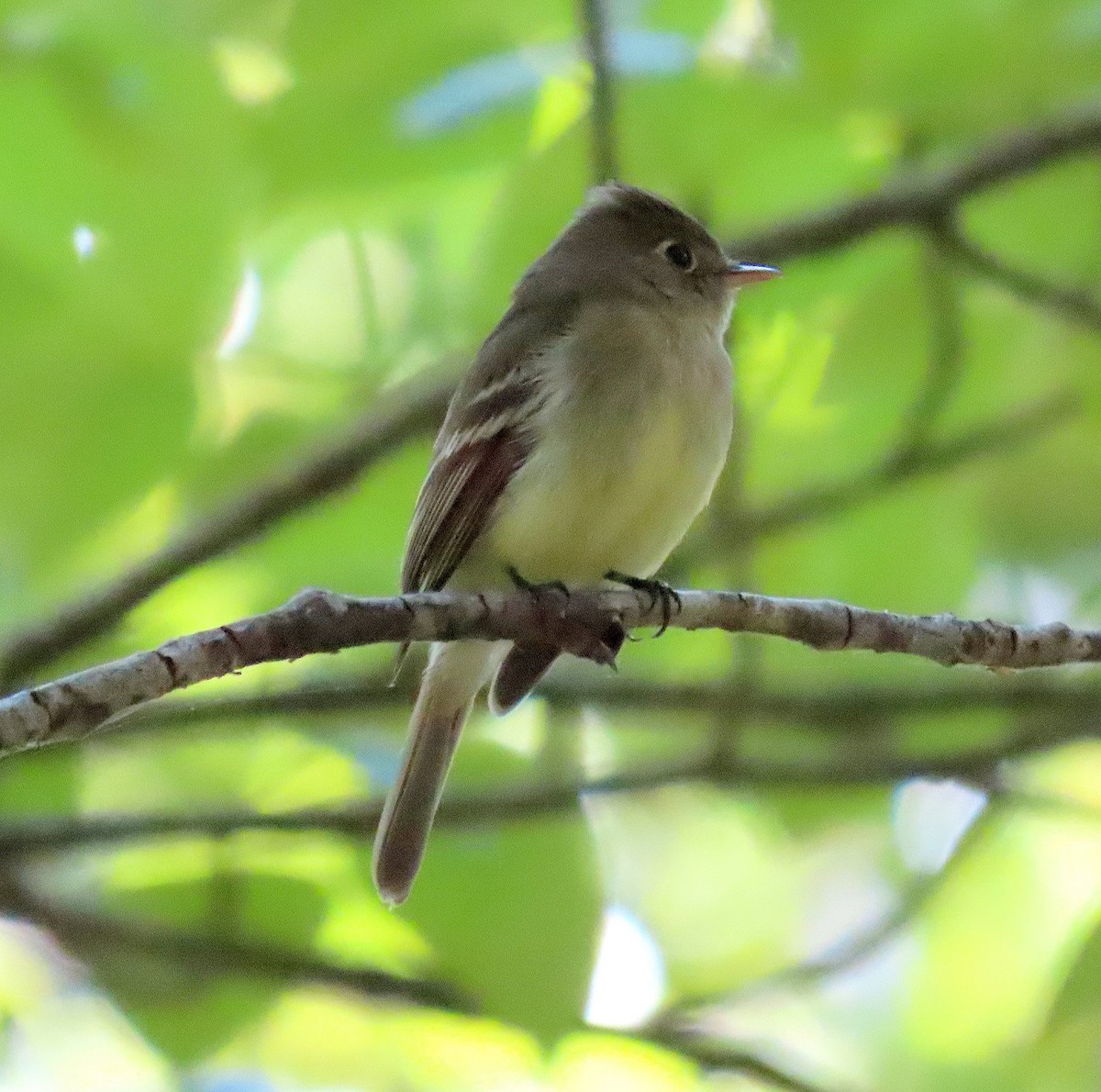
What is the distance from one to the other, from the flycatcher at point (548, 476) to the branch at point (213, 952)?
6.7 inches

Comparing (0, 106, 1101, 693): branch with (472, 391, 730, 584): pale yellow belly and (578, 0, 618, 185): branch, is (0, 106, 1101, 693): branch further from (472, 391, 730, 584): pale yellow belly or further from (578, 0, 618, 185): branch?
(472, 391, 730, 584): pale yellow belly

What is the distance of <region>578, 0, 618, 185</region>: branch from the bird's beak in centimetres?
56

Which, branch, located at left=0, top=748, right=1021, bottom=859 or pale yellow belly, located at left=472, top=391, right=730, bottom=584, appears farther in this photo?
pale yellow belly, located at left=472, top=391, right=730, bottom=584

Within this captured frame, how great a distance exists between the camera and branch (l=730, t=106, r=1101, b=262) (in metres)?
3.59

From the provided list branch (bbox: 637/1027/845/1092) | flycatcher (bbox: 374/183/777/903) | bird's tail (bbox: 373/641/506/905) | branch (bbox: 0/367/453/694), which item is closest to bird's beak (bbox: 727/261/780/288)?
flycatcher (bbox: 374/183/777/903)

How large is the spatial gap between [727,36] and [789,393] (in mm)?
795

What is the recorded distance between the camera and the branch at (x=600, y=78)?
318 cm

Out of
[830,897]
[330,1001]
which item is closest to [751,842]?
[830,897]

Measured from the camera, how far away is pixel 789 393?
3773 millimetres

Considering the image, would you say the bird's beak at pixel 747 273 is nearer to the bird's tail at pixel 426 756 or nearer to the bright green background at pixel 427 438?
the bright green background at pixel 427 438

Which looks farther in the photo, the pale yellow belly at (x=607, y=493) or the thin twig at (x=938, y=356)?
the thin twig at (x=938, y=356)

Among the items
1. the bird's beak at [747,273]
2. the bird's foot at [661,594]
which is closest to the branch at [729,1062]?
the bird's foot at [661,594]

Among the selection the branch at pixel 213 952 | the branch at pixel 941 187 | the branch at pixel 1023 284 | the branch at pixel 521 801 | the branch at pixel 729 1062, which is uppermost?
the branch at pixel 941 187

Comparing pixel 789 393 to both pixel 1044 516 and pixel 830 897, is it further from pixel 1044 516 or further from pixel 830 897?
pixel 830 897
